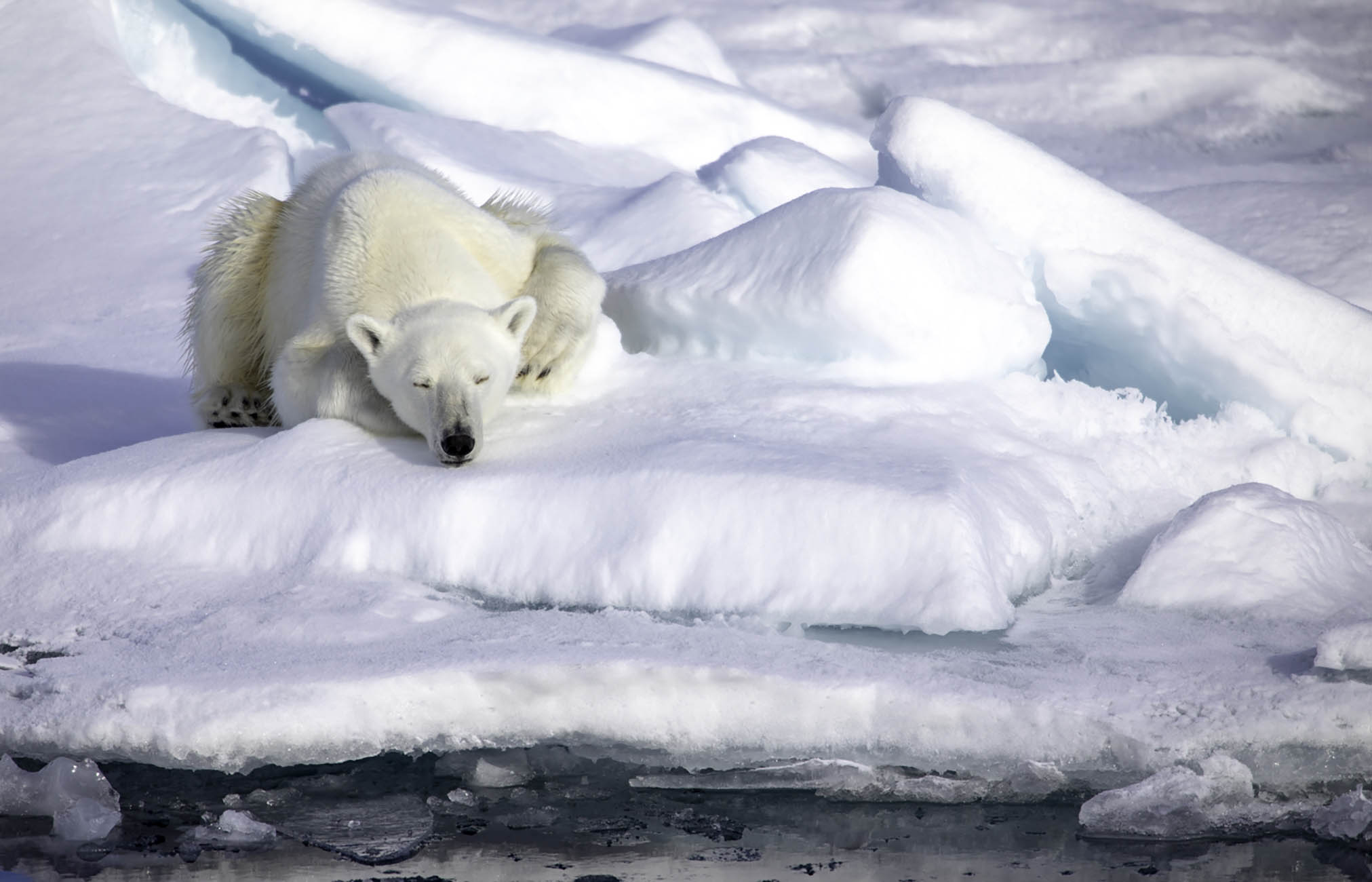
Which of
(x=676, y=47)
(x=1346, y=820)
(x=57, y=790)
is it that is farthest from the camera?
(x=676, y=47)

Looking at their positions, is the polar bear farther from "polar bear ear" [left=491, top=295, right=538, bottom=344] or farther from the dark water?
the dark water

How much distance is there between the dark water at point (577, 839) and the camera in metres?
2.10

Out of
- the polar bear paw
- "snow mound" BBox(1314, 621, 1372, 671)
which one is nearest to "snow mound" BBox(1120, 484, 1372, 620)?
"snow mound" BBox(1314, 621, 1372, 671)

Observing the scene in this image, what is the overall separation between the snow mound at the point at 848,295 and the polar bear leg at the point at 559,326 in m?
0.32

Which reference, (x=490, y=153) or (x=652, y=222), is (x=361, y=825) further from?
(x=490, y=153)

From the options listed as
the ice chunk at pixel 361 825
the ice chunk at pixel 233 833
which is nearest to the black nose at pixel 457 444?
the ice chunk at pixel 361 825

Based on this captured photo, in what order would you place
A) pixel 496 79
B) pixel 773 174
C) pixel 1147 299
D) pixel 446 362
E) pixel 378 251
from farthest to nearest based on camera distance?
pixel 496 79 < pixel 773 174 < pixel 1147 299 < pixel 378 251 < pixel 446 362

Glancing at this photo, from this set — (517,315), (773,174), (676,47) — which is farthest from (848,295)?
(676,47)

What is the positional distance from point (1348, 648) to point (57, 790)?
7.61ft

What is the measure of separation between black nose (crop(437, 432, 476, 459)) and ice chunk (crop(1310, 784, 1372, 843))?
6.55ft

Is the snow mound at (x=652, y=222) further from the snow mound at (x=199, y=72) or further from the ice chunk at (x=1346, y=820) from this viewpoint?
the ice chunk at (x=1346, y=820)

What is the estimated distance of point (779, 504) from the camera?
299 centimetres

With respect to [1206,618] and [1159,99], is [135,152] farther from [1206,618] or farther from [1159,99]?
[1159,99]

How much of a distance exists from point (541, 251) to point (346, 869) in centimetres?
264
